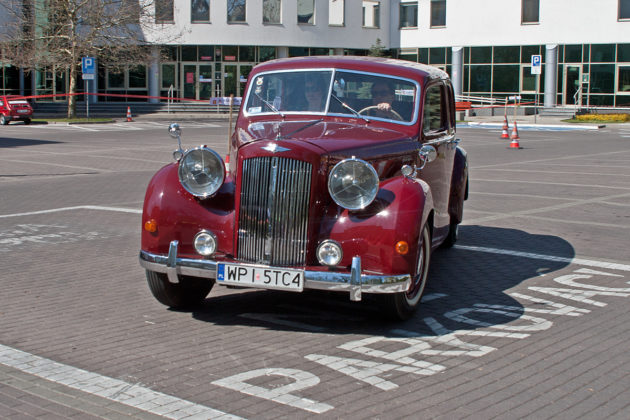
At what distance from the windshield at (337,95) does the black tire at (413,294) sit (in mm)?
1305

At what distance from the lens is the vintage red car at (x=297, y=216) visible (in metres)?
5.80

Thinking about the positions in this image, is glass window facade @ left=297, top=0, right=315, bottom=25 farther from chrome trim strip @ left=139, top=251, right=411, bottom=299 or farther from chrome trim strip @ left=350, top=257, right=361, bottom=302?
chrome trim strip @ left=350, top=257, right=361, bottom=302

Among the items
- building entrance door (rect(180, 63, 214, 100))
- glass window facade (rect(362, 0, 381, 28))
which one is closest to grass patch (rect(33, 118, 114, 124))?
building entrance door (rect(180, 63, 214, 100))

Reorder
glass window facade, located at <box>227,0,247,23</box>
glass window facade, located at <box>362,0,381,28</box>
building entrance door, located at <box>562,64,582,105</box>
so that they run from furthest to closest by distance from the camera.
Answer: glass window facade, located at <box>362,0,381,28</box>
glass window facade, located at <box>227,0,247,23</box>
building entrance door, located at <box>562,64,582,105</box>

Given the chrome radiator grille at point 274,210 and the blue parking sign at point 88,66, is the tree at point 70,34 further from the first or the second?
the chrome radiator grille at point 274,210

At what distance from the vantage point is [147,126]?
125 feet

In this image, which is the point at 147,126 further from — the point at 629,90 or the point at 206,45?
the point at 629,90

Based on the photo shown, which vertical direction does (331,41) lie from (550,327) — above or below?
above

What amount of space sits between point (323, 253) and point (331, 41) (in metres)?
48.6

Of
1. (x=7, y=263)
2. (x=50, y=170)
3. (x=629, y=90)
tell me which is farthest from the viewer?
(x=629, y=90)

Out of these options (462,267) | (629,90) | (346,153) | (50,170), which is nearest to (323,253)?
(346,153)

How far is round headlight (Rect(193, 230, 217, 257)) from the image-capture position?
6.05 m

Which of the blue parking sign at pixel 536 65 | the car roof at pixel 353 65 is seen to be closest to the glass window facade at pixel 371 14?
the blue parking sign at pixel 536 65

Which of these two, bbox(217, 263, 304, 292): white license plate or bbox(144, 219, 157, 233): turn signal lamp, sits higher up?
bbox(144, 219, 157, 233): turn signal lamp
